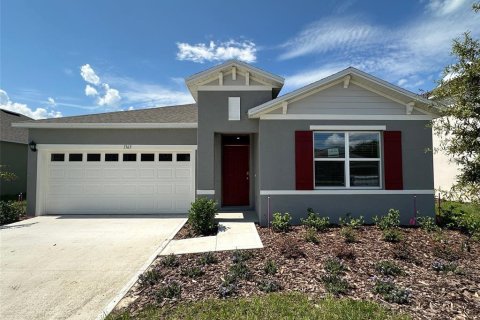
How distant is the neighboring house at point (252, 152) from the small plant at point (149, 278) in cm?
396

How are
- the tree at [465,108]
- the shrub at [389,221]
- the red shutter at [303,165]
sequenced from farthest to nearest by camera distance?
the red shutter at [303,165]
the shrub at [389,221]
the tree at [465,108]

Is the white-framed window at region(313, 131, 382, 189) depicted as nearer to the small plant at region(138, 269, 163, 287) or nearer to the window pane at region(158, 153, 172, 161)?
the small plant at region(138, 269, 163, 287)

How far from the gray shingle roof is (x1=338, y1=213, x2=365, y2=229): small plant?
6045mm

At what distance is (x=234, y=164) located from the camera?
1067 cm

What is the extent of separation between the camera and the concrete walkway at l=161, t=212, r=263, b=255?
5.84m

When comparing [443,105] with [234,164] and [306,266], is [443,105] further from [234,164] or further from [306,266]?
[234,164]

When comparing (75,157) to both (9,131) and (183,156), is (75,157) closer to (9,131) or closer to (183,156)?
(183,156)

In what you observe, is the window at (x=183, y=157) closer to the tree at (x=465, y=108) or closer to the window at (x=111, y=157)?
the window at (x=111, y=157)

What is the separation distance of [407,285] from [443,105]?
2.98 m

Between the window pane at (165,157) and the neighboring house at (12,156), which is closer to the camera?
the window pane at (165,157)

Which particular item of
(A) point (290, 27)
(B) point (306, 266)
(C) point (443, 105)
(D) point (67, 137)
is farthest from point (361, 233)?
(D) point (67, 137)

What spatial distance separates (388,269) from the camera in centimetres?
447

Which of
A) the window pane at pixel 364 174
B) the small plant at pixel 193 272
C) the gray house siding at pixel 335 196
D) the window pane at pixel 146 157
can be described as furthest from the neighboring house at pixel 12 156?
the window pane at pixel 364 174

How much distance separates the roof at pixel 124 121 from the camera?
9.81m
